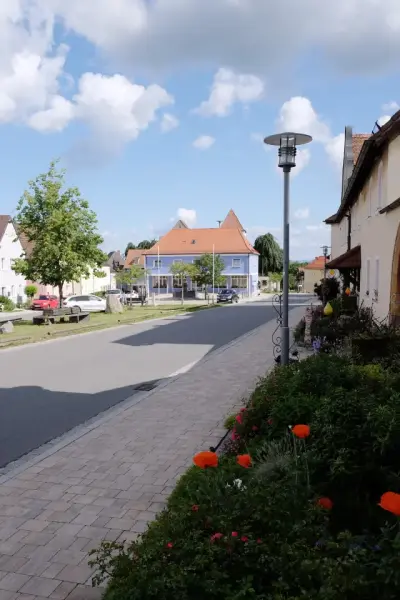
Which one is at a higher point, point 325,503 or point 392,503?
point 392,503

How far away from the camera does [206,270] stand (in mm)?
57688

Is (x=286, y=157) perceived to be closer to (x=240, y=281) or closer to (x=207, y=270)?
(x=207, y=270)

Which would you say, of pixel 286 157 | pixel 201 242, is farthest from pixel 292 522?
pixel 201 242

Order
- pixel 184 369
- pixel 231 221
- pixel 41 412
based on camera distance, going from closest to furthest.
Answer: pixel 41 412, pixel 184 369, pixel 231 221

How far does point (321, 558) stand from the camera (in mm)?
2723

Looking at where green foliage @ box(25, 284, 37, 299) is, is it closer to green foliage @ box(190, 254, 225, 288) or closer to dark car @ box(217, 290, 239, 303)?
green foliage @ box(190, 254, 225, 288)

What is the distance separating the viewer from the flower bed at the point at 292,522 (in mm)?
2496

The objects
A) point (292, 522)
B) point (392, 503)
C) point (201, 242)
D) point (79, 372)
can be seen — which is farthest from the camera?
point (201, 242)

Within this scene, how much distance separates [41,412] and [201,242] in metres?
61.3

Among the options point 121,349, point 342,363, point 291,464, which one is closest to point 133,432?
point 342,363

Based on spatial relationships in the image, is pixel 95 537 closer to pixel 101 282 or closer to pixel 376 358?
pixel 376 358

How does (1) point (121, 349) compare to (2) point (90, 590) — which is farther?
(1) point (121, 349)

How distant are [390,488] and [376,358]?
16.8 feet

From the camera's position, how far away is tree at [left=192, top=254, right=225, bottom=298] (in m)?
57.0
